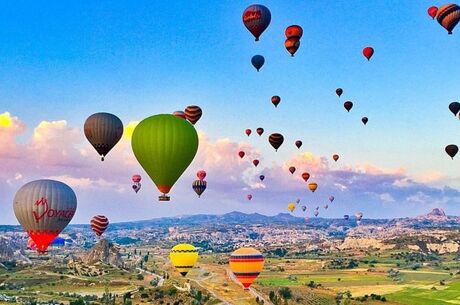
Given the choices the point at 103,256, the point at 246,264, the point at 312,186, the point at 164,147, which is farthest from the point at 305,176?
the point at 103,256

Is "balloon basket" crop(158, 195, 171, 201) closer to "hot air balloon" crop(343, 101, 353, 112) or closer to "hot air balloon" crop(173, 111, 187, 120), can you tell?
"hot air balloon" crop(173, 111, 187, 120)

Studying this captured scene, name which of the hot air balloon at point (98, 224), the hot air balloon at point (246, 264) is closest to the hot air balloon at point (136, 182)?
the hot air balloon at point (98, 224)

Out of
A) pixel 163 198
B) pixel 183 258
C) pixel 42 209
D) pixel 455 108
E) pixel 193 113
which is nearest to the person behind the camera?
pixel 163 198

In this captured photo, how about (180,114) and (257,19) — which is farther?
(180,114)

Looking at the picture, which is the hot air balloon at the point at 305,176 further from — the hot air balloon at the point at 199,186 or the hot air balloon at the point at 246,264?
the hot air balloon at the point at 246,264

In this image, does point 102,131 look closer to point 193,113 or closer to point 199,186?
point 193,113

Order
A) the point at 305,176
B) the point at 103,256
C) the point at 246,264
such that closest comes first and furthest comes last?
the point at 246,264 → the point at 305,176 → the point at 103,256

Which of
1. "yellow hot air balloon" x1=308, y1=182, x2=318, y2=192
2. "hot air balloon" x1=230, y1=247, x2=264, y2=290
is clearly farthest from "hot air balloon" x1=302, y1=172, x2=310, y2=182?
"hot air balloon" x1=230, y1=247, x2=264, y2=290
